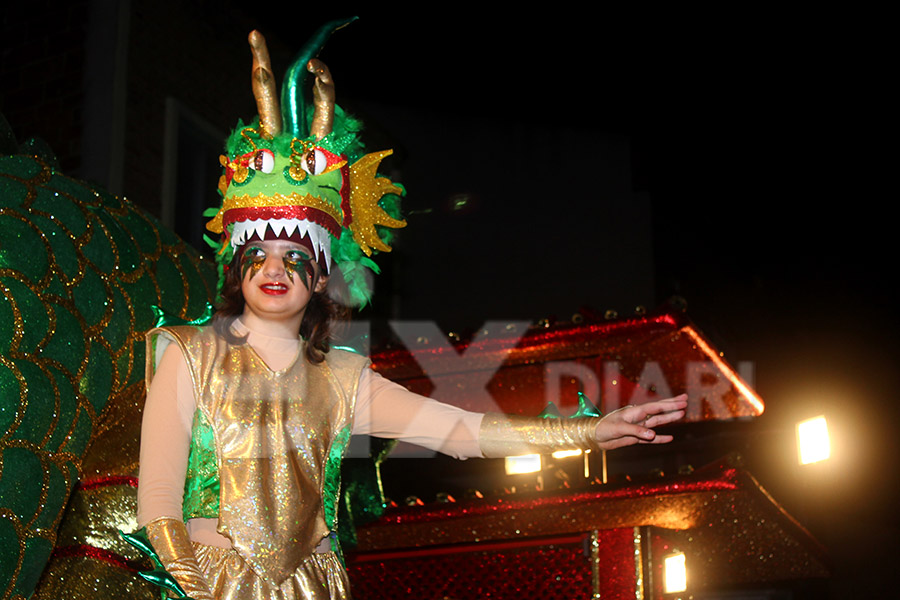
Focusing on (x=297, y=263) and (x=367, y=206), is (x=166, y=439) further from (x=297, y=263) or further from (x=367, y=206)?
(x=367, y=206)

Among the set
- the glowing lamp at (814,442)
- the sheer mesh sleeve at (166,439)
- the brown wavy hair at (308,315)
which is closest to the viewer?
the sheer mesh sleeve at (166,439)

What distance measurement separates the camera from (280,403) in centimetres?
219

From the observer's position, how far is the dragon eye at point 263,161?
220 centimetres

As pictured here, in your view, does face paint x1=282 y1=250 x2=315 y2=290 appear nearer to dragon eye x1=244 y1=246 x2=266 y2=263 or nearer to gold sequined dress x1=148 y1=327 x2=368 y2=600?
dragon eye x1=244 y1=246 x2=266 y2=263

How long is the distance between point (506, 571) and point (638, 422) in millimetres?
900

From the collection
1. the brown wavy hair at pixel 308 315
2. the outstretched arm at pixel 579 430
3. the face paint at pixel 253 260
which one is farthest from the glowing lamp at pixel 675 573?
the face paint at pixel 253 260

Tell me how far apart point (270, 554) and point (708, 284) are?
6.42 metres

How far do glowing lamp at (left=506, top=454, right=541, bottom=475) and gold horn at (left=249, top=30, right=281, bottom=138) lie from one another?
4.78ft

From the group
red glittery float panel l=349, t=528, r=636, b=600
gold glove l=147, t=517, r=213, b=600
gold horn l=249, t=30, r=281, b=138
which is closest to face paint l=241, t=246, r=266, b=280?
gold horn l=249, t=30, r=281, b=138

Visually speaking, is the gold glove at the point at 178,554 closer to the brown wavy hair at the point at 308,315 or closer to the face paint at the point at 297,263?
the brown wavy hair at the point at 308,315

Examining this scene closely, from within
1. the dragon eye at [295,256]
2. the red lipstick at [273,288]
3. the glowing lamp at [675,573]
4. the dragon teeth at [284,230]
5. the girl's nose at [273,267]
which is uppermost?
the dragon teeth at [284,230]

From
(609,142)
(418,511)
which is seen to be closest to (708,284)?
(609,142)

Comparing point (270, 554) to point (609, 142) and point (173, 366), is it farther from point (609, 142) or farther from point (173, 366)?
point (609, 142)

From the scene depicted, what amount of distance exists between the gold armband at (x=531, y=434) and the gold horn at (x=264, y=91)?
2.90ft
